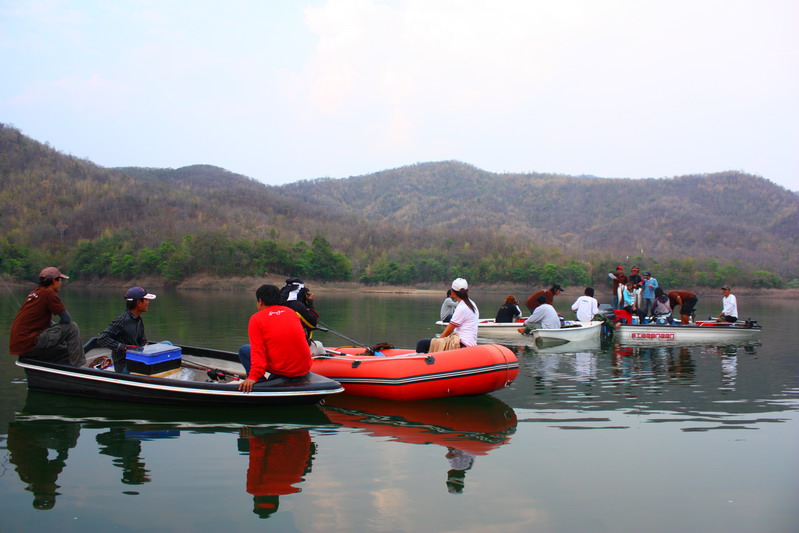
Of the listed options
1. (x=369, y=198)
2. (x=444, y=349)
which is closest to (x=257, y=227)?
(x=369, y=198)

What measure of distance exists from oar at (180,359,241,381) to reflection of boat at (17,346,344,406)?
0.53 metres

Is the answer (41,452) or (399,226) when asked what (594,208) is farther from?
(41,452)

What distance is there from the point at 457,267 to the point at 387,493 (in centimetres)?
6188

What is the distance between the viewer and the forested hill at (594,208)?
297 ft

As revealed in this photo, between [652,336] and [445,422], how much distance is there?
10.6 m

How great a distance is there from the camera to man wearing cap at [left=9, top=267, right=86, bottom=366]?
850cm

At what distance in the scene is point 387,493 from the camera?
18.6 feet

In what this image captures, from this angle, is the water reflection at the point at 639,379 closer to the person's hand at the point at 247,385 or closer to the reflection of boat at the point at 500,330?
the reflection of boat at the point at 500,330

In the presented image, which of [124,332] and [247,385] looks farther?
[124,332]

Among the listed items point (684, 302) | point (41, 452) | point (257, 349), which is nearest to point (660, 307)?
point (684, 302)

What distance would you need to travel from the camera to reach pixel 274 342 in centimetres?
785

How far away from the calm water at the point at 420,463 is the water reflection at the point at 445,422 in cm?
4

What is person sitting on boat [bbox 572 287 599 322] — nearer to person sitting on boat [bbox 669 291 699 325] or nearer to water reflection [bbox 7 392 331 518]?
person sitting on boat [bbox 669 291 699 325]

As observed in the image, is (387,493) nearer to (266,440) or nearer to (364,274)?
(266,440)
